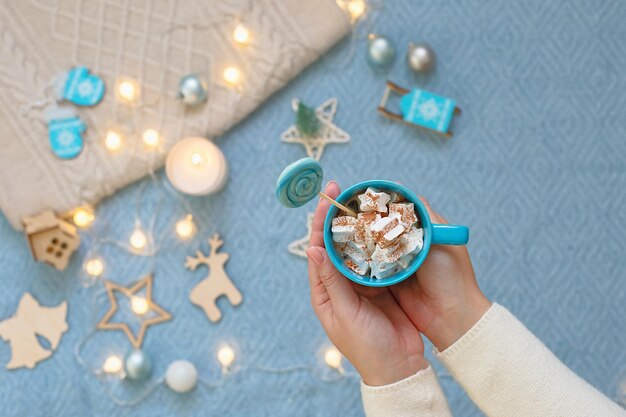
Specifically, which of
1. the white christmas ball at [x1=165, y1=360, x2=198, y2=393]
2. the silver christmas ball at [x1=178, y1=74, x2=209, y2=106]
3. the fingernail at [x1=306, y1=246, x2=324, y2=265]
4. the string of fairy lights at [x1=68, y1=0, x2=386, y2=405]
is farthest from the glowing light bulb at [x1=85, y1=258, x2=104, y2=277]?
the fingernail at [x1=306, y1=246, x2=324, y2=265]

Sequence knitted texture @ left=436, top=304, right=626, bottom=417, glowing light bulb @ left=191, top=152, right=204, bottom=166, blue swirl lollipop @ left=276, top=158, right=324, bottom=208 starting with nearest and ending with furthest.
Answer: 1. blue swirl lollipop @ left=276, top=158, right=324, bottom=208
2. knitted texture @ left=436, top=304, right=626, bottom=417
3. glowing light bulb @ left=191, top=152, right=204, bottom=166

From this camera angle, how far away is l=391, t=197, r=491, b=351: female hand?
848 millimetres

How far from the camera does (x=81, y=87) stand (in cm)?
120

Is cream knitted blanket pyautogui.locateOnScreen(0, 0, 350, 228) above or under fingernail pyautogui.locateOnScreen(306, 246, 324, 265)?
under

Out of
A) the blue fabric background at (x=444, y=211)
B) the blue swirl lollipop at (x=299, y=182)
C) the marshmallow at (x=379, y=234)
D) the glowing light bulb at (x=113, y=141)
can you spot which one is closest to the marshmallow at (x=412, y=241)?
the marshmallow at (x=379, y=234)

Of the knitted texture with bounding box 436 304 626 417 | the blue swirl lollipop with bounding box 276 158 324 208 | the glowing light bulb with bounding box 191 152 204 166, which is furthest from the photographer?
the glowing light bulb with bounding box 191 152 204 166

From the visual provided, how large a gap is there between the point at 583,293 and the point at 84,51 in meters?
0.99

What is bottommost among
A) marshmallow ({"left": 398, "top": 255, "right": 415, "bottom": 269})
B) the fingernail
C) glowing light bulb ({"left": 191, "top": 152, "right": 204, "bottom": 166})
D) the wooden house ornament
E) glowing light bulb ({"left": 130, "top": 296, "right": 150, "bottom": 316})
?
glowing light bulb ({"left": 130, "top": 296, "right": 150, "bottom": 316})

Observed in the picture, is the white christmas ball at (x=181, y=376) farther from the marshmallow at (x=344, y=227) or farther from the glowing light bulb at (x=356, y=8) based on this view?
the glowing light bulb at (x=356, y=8)

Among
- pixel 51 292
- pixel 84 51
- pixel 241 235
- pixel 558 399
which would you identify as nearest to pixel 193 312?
pixel 241 235

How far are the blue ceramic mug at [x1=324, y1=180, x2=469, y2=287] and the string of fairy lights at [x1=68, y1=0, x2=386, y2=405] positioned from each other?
0.43 m

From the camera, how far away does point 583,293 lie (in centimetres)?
115

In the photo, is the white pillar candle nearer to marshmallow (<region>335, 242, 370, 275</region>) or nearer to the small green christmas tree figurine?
the small green christmas tree figurine

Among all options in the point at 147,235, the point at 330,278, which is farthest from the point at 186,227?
the point at 330,278
